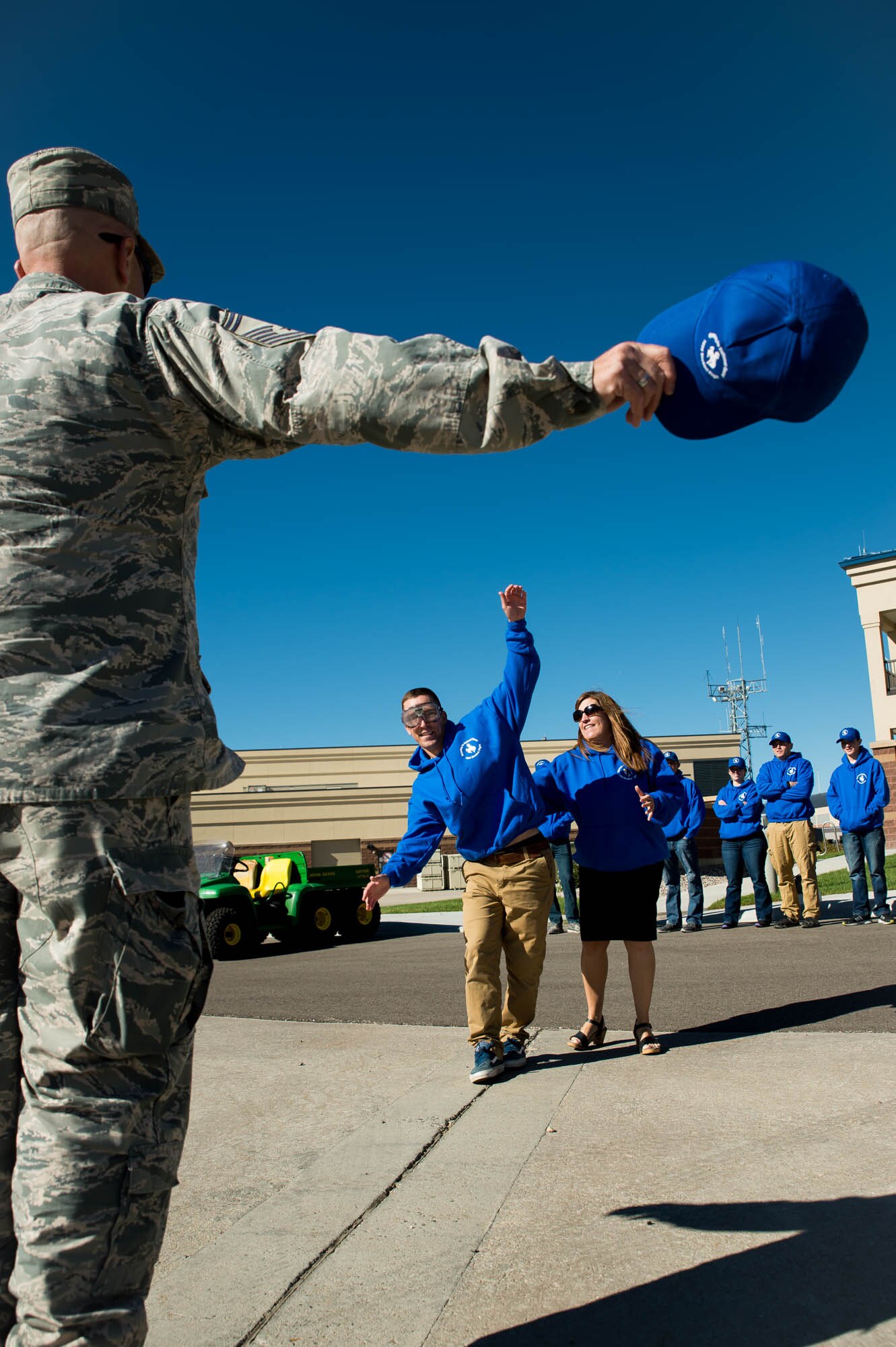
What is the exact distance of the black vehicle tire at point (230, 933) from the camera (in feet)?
39.0

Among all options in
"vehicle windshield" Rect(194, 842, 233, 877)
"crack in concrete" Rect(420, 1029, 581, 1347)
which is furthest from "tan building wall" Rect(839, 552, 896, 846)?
"crack in concrete" Rect(420, 1029, 581, 1347)

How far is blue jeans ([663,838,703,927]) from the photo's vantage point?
11.3 meters

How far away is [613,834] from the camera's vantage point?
5047 millimetres

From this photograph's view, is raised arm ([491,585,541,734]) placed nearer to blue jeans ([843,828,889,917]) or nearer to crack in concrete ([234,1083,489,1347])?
crack in concrete ([234,1083,489,1347])

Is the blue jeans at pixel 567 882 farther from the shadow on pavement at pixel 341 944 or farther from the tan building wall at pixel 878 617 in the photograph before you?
the tan building wall at pixel 878 617

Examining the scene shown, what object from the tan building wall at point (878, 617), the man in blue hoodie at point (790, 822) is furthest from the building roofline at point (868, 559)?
the man in blue hoodie at point (790, 822)

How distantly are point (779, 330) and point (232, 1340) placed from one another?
225 cm

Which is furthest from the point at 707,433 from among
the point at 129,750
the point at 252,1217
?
the point at 252,1217

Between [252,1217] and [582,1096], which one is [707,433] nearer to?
[252,1217]

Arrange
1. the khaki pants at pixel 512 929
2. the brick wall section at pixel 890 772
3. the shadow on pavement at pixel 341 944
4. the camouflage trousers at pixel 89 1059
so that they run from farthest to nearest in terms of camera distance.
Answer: the brick wall section at pixel 890 772 → the shadow on pavement at pixel 341 944 → the khaki pants at pixel 512 929 → the camouflage trousers at pixel 89 1059

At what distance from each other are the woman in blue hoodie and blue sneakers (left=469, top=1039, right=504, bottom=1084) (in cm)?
68

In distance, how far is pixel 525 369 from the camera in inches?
59.4

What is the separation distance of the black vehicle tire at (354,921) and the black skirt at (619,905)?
9.22m

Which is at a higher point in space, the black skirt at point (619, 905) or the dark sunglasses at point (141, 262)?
the dark sunglasses at point (141, 262)
